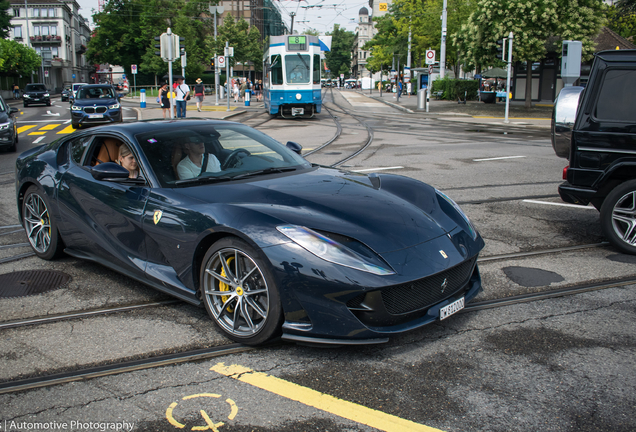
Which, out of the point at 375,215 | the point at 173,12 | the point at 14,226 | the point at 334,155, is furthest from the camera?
the point at 173,12

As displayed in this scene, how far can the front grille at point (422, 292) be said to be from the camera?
3238 mm

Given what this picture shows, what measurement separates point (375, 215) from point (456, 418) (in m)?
1.40

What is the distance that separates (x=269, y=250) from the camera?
3.28m

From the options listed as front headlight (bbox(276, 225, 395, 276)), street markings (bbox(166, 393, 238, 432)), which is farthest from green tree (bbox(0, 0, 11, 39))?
street markings (bbox(166, 393, 238, 432))

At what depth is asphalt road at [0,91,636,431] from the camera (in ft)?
9.06

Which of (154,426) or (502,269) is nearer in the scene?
(154,426)

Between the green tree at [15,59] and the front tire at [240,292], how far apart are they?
63.8m

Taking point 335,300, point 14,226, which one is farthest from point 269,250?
point 14,226

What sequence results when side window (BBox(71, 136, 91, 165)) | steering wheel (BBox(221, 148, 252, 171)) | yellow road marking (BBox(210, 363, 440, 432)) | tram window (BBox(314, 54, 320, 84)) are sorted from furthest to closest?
tram window (BBox(314, 54, 320, 84)) → side window (BBox(71, 136, 91, 165)) → steering wheel (BBox(221, 148, 252, 171)) → yellow road marking (BBox(210, 363, 440, 432))

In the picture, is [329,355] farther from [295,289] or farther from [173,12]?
[173,12]

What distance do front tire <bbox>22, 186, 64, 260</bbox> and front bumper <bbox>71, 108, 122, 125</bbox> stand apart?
1813 cm

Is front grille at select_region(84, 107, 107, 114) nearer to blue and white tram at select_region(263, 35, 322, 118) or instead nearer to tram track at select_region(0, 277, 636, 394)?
blue and white tram at select_region(263, 35, 322, 118)

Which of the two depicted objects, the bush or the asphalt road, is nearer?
the asphalt road

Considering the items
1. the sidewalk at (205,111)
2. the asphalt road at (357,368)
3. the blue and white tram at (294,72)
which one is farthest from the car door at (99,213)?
the blue and white tram at (294,72)
